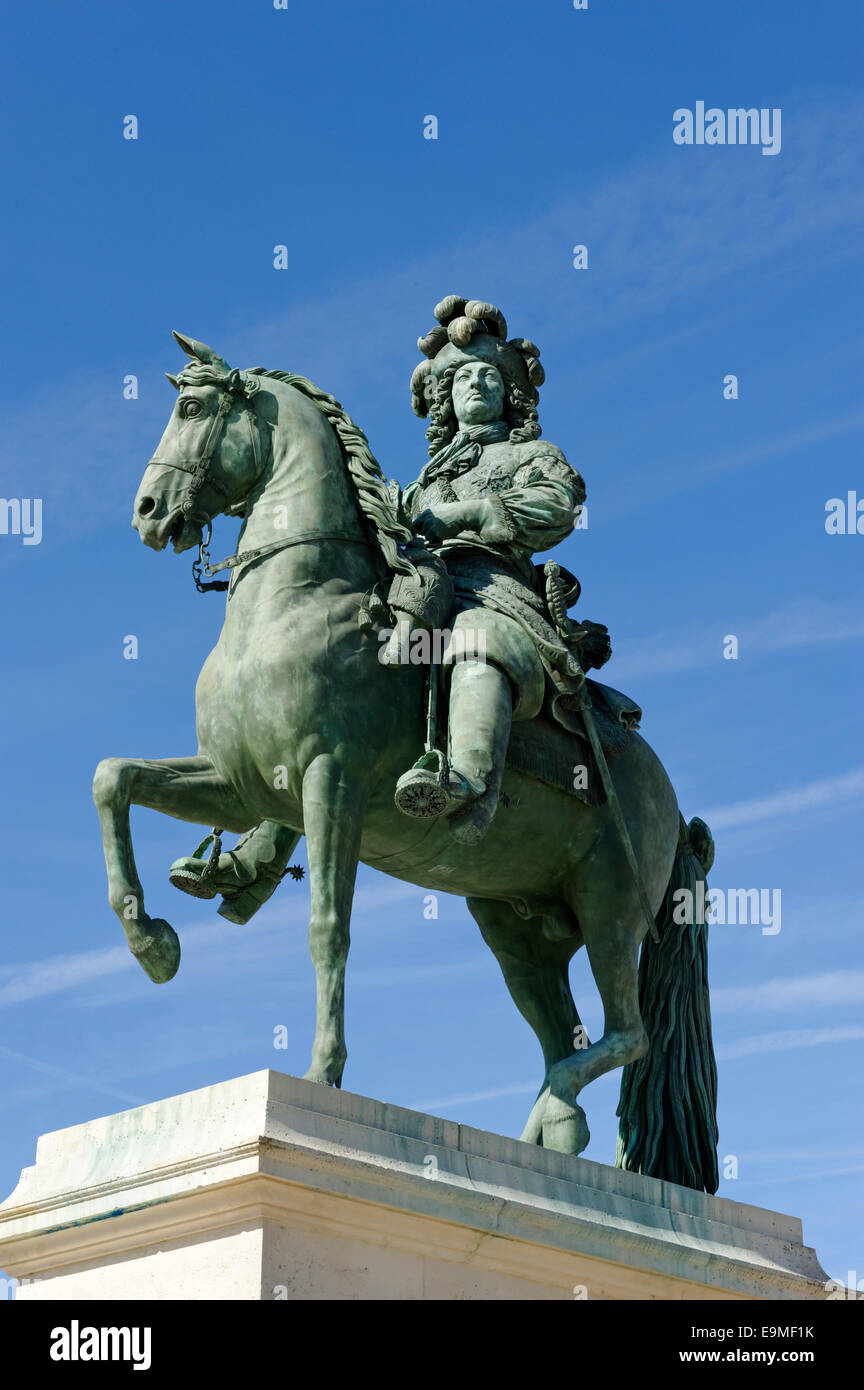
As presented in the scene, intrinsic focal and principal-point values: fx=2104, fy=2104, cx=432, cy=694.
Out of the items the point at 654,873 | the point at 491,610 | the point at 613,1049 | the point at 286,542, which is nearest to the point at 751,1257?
the point at 613,1049

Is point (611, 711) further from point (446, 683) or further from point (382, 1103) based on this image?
point (382, 1103)

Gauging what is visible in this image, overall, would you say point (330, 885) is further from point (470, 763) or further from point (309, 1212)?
point (309, 1212)

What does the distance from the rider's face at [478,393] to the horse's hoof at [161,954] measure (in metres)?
3.40

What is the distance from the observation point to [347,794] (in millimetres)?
9164

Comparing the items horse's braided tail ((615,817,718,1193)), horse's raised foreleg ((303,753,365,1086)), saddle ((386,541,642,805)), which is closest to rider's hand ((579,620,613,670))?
saddle ((386,541,642,805))

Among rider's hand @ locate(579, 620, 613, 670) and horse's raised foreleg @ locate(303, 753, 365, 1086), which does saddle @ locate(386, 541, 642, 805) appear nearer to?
→ rider's hand @ locate(579, 620, 613, 670)

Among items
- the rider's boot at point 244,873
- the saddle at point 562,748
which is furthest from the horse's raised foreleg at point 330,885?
the saddle at point 562,748

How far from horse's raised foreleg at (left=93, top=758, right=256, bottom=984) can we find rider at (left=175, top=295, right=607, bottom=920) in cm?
54

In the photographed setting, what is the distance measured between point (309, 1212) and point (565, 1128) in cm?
207

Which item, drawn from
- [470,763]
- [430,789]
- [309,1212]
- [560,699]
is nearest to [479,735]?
[470,763]

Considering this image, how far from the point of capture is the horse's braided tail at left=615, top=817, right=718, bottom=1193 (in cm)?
1049

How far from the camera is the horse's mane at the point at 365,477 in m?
9.73
